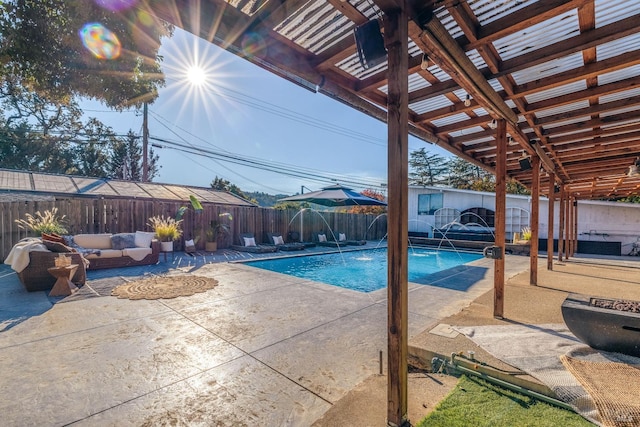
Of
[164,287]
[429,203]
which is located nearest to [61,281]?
[164,287]

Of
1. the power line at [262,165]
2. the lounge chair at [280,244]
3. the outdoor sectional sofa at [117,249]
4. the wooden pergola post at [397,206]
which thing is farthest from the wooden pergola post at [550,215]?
the power line at [262,165]

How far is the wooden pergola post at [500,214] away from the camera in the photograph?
3.57 meters

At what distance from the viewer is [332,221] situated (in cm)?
1529

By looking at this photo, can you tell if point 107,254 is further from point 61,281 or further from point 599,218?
point 599,218

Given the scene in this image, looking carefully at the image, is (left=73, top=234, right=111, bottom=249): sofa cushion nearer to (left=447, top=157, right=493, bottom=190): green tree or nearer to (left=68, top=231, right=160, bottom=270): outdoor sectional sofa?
(left=68, top=231, right=160, bottom=270): outdoor sectional sofa

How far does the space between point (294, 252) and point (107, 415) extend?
9276mm

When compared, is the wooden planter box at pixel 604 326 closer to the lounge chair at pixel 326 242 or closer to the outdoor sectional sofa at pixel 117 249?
the outdoor sectional sofa at pixel 117 249

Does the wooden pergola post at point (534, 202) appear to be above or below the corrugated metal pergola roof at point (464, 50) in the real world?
below

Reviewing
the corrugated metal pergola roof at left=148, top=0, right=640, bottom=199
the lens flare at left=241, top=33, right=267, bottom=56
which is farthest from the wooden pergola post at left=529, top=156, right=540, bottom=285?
the lens flare at left=241, top=33, right=267, bottom=56

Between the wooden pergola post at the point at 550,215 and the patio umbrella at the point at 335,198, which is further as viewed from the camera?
the patio umbrella at the point at 335,198

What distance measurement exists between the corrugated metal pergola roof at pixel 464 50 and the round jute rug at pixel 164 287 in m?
3.96

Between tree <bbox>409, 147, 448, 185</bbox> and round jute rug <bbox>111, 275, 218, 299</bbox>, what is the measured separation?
1285 inches

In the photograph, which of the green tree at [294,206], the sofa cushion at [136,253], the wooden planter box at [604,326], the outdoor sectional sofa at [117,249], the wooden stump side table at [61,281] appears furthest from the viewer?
the green tree at [294,206]

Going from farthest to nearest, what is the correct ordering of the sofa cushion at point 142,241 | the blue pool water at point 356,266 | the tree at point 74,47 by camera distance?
the sofa cushion at point 142,241, the blue pool water at point 356,266, the tree at point 74,47
